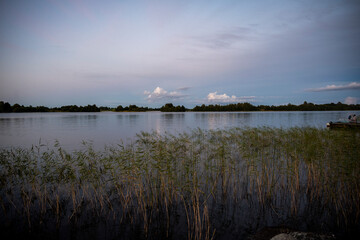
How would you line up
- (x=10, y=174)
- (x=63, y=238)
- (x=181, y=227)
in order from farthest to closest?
(x=10, y=174) < (x=181, y=227) < (x=63, y=238)

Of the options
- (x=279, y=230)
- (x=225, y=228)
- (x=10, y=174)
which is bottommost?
(x=225, y=228)

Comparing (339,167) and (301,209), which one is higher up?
(339,167)

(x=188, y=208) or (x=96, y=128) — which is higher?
(x=96, y=128)

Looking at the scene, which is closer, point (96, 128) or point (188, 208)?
point (188, 208)

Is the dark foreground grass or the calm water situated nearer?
the dark foreground grass

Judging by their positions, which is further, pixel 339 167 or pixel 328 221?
pixel 339 167

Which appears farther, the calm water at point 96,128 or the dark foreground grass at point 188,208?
the calm water at point 96,128

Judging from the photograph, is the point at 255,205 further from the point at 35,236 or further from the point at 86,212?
the point at 35,236

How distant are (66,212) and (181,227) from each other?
6064mm

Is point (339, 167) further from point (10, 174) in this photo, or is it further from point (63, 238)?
point (10, 174)

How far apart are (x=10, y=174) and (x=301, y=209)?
58.1 ft

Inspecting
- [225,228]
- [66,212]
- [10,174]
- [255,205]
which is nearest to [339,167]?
[255,205]

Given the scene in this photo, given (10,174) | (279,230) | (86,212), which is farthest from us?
(10,174)

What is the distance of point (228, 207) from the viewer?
36.2 feet
